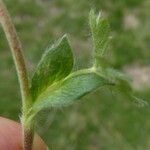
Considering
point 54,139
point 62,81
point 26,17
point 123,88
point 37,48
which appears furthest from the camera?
point 26,17

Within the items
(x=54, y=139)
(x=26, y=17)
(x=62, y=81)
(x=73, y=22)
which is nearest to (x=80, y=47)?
(x=73, y=22)

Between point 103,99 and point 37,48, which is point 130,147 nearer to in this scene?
point 103,99

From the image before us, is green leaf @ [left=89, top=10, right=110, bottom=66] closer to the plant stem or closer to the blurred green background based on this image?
the plant stem

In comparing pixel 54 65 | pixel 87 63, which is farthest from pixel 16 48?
pixel 87 63

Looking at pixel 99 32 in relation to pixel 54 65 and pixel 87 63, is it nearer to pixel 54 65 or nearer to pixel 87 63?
pixel 54 65

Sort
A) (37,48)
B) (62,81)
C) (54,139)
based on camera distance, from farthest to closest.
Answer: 1. (37,48)
2. (54,139)
3. (62,81)

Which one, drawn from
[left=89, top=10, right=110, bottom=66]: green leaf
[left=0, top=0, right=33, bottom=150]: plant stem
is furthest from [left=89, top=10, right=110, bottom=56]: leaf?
[left=0, top=0, right=33, bottom=150]: plant stem
